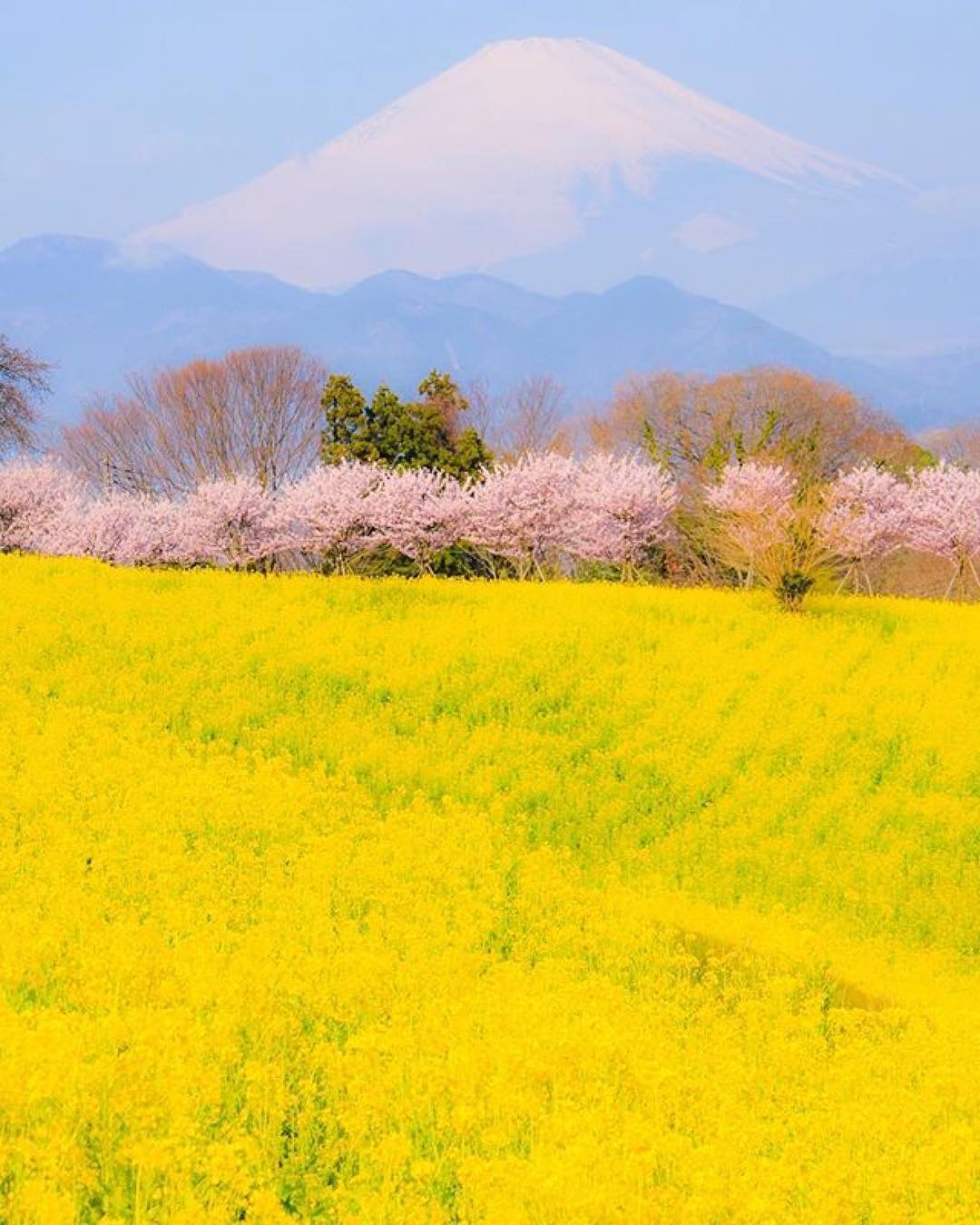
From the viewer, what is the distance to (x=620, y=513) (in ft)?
176

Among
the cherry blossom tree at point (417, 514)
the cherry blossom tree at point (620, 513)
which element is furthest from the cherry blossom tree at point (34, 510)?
the cherry blossom tree at point (620, 513)

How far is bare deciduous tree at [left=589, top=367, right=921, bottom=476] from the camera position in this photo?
74438 mm

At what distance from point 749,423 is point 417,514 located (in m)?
32.9

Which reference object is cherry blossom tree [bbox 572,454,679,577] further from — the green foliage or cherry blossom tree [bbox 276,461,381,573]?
cherry blossom tree [bbox 276,461,381,573]

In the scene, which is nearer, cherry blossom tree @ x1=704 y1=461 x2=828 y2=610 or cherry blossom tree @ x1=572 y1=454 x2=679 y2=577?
cherry blossom tree @ x1=704 y1=461 x2=828 y2=610

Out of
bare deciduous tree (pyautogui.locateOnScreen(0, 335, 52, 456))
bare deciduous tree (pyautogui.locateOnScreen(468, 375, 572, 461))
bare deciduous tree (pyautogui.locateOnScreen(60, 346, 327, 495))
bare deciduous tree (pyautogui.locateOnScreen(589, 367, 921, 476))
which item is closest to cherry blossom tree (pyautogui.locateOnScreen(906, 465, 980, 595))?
bare deciduous tree (pyautogui.locateOnScreen(589, 367, 921, 476))

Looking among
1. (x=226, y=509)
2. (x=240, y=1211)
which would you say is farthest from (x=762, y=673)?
(x=226, y=509)

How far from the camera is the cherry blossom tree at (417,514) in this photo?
179ft

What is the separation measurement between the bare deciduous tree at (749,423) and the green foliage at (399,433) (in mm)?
15274

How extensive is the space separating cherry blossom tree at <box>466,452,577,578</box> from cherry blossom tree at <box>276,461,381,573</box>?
17.0 feet

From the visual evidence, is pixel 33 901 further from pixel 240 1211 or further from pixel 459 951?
pixel 240 1211

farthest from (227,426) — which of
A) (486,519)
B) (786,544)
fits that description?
(786,544)

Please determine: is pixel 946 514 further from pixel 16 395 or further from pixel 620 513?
pixel 16 395

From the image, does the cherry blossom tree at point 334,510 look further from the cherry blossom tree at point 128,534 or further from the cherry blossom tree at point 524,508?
the cherry blossom tree at point 128,534
